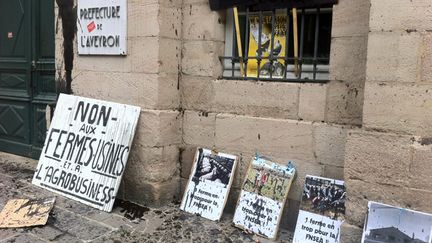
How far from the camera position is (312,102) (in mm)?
3598

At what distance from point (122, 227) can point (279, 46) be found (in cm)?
222

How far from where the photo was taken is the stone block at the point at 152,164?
13.7 ft

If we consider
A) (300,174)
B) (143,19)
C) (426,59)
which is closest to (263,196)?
(300,174)

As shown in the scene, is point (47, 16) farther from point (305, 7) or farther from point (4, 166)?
point (305, 7)

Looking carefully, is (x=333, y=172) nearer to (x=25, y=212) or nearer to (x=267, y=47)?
(x=267, y=47)

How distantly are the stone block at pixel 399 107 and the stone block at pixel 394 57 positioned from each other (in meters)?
0.06

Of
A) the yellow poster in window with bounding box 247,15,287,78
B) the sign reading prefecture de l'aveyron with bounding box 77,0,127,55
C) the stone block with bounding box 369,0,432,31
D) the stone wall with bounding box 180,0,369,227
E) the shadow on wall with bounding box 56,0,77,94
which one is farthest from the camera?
the shadow on wall with bounding box 56,0,77,94

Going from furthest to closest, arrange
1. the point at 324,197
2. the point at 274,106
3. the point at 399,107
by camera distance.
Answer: the point at 274,106
the point at 324,197
the point at 399,107

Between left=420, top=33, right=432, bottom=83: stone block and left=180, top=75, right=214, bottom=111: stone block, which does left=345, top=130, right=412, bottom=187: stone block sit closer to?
left=420, top=33, right=432, bottom=83: stone block

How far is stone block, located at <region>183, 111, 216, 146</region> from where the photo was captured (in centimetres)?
420

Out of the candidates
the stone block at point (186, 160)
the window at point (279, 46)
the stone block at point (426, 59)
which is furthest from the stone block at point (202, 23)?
the stone block at point (426, 59)

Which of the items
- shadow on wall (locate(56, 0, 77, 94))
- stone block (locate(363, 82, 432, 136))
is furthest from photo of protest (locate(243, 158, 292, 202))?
shadow on wall (locate(56, 0, 77, 94))

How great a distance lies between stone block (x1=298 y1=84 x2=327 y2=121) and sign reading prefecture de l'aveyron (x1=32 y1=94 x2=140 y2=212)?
163 cm

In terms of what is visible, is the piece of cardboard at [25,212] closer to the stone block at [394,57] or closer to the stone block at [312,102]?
the stone block at [312,102]
